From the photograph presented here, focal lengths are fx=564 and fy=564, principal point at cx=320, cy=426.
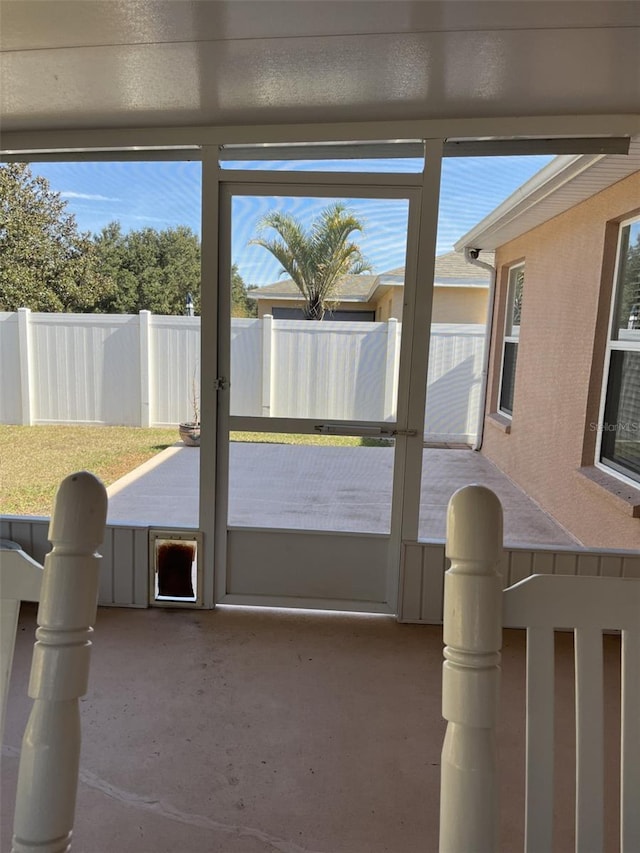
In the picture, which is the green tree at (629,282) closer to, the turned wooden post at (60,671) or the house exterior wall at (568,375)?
the house exterior wall at (568,375)

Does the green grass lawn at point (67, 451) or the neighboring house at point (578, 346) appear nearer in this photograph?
the green grass lawn at point (67, 451)

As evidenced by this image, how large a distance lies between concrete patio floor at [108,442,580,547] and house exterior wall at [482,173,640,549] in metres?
0.60

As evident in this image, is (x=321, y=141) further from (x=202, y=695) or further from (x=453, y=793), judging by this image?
(x=453, y=793)

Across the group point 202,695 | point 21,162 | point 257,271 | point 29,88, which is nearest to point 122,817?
point 202,695

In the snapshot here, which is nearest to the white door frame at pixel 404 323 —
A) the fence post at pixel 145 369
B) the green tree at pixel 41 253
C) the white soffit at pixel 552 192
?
the fence post at pixel 145 369

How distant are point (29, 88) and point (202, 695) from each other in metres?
2.52

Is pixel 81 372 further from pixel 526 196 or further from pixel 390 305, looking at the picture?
pixel 526 196

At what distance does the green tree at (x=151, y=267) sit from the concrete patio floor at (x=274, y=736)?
1.64 m

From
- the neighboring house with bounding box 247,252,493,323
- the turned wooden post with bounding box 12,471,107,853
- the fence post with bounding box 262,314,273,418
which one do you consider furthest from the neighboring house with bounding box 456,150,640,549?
the turned wooden post with bounding box 12,471,107,853

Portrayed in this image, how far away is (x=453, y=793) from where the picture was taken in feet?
2.19

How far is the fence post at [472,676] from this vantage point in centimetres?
66

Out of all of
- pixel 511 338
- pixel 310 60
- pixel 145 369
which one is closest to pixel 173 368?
pixel 145 369

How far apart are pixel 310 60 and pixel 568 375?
9.95ft

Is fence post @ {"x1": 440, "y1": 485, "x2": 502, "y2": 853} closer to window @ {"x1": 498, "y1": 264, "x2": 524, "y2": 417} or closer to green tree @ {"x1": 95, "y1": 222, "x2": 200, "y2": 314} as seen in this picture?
green tree @ {"x1": 95, "y1": 222, "x2": 200, "y2": 314}
